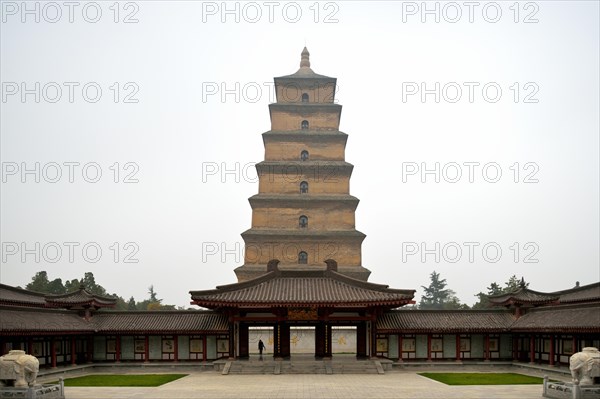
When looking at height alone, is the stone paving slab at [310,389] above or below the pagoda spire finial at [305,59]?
below

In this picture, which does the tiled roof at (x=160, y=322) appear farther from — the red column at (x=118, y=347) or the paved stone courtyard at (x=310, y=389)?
the paved stone courtyard at (x=310, y=389)

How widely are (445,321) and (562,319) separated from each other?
6.10 metres

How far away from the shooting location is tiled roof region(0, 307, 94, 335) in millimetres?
26100

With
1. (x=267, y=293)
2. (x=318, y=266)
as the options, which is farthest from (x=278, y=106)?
(x=267, y=293)

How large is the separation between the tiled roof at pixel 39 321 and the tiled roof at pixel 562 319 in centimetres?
2106

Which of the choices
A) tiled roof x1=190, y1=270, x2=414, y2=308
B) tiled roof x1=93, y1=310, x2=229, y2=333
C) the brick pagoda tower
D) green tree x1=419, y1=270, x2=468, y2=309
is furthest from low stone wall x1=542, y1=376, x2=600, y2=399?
green tree x1=419, y1=270, x2=468, y2=309

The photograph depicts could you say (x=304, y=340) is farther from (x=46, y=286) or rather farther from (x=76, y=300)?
(x=46, y=286)

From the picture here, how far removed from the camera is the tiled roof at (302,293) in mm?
29938

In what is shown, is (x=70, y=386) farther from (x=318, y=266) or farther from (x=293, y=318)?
(x=318, y=266)

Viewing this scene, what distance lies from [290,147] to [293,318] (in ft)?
50.4

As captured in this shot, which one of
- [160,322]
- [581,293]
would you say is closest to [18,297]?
[160,322]

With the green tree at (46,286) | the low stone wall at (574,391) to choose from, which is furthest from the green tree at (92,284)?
the low stone wall at (574,391)

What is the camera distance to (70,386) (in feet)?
82.0

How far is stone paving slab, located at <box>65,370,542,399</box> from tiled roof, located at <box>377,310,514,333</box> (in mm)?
4505
